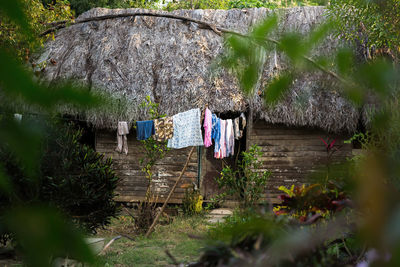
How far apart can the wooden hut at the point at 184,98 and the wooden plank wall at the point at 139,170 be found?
21mm

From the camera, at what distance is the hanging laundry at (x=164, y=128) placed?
7058 mm

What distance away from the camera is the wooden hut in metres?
7.68

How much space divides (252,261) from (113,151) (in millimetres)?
7902

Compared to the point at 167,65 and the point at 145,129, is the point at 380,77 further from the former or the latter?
the point at 167,65

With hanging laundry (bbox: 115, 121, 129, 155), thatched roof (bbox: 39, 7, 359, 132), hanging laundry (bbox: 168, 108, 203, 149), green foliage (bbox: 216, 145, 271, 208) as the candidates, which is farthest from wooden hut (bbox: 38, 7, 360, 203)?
green foliage (bbox: 216, 145, 271, 208)

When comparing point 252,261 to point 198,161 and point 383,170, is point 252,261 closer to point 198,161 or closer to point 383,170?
point 383,170

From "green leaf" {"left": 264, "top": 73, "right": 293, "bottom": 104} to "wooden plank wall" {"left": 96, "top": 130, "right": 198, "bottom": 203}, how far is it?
294 inches

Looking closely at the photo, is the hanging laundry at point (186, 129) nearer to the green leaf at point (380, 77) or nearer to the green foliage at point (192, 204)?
the green foliage at point (192, 204)

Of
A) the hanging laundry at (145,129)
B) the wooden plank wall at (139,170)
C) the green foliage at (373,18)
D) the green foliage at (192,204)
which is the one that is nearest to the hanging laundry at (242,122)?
the wooden plank wall at (139,170)

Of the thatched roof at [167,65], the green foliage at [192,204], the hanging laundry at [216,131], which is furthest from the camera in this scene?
the thatched roof at [167,65]

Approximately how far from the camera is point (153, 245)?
501 centimetres

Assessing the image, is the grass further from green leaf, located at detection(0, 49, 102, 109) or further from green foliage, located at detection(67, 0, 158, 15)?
green foliage, located at detection(67, 0, 158, 15)

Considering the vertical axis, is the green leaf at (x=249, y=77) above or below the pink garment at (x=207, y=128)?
above

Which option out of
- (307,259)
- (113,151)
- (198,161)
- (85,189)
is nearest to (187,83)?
(198,161)
